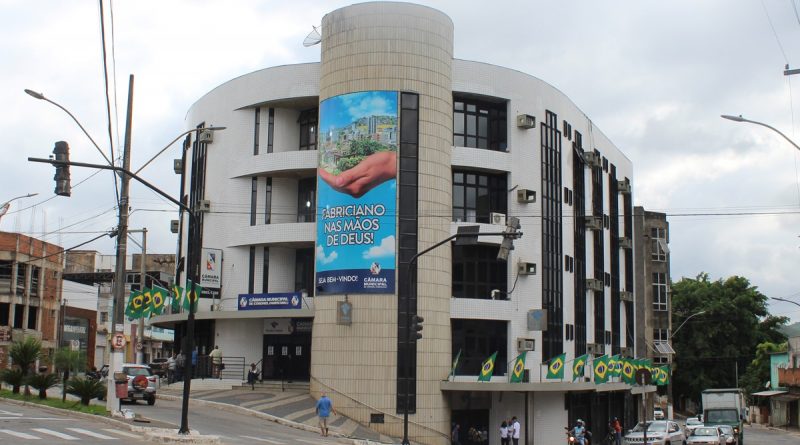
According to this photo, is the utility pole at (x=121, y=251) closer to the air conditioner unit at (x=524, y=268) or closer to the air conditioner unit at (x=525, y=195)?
the air conditioner unit at (x=525, y=195)

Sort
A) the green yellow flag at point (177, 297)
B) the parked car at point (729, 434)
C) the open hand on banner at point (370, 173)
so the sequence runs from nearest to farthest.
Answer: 1. the open hand on banner at point (370, 173)
2. the green yellow flag at point (177, 297)
3. the parked car at point (729, 434)

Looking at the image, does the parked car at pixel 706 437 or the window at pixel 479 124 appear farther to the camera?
the window at pixel 479 124

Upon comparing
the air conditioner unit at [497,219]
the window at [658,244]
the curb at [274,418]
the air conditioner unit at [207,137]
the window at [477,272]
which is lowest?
the curb at [274,418]

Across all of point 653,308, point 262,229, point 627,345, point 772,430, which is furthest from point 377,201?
point 772,430

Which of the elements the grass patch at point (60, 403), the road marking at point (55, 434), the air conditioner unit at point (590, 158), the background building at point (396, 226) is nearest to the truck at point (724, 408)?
the background building at point (396, 226)

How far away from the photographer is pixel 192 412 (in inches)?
1351

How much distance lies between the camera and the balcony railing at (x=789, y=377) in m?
73.7

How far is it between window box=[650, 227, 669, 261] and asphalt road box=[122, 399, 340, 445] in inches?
1877

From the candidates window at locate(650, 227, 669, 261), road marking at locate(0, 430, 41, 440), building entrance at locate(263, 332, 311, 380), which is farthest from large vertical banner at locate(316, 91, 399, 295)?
window at locate(650, 227, 669, 261)

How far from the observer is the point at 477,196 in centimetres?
4491

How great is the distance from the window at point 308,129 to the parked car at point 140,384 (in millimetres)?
14732

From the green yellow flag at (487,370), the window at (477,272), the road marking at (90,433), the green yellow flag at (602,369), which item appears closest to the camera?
the road marking at (90,433)

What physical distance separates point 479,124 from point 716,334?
172 ft

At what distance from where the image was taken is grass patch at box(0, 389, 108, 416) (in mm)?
29562
